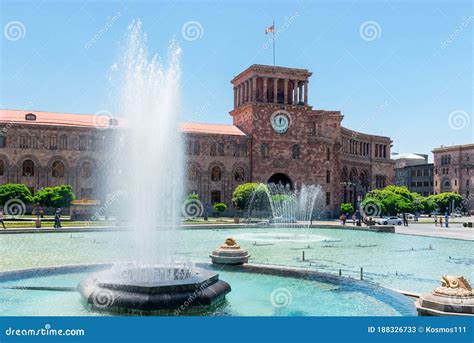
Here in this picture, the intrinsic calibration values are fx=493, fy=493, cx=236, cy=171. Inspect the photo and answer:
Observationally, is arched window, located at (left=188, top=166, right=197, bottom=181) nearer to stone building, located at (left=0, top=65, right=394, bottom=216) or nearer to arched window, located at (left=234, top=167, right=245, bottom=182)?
stone building, located at (left=0, top=65, right=394, bottom=216)

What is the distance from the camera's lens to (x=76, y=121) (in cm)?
5697

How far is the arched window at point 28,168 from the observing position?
53188 millimetres

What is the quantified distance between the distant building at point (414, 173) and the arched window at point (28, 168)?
85185mm

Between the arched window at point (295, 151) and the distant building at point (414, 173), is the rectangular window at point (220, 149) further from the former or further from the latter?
the distant building at point (414, 173)

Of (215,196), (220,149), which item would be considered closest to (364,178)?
(220,149)

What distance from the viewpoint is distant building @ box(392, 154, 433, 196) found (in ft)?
373

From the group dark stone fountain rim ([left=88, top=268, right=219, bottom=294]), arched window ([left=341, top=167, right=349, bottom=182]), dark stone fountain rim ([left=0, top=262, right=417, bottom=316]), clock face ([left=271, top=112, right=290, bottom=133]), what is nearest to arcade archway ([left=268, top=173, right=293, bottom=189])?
clock face ([left=271, top=112, right=290, bottom=133])

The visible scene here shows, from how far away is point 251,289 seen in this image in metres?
12.5

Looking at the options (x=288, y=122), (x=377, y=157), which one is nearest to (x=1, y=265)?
(x=288, y=122)

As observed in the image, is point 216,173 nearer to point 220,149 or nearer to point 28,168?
point 220,149

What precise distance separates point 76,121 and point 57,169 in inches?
246

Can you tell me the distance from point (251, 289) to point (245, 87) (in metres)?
55.1

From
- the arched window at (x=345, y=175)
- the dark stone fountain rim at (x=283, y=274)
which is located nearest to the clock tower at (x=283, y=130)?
the arched window at (x=345, y=175)
